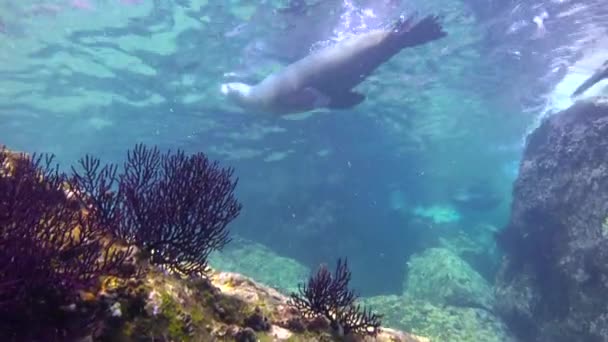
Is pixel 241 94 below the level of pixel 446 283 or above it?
above

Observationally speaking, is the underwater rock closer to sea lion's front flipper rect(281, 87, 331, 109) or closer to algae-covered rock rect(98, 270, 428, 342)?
sea lion's front flipper rect(281, 87, 331, 109)

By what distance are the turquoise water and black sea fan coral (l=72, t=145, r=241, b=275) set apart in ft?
32.4

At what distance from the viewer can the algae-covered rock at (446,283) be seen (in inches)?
625

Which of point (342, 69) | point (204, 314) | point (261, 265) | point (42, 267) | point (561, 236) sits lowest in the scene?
point (204, 314)

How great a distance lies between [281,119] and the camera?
75.0 feet

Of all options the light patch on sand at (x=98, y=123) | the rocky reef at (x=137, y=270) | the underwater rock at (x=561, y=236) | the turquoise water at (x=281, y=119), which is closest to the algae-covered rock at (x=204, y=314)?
the rocky reef at (x=137, y=270)

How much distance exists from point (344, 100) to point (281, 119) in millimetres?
12738

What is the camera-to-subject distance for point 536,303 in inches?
471

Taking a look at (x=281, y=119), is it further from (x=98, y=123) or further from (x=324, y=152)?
(x=98, y=123)

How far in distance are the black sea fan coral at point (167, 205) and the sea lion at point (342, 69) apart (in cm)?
676

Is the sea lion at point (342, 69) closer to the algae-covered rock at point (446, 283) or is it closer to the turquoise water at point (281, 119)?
the turquoise water at point (281, 119)

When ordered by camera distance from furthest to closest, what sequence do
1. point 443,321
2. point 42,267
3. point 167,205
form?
point 443,321 → point 167,205 → point 42,267

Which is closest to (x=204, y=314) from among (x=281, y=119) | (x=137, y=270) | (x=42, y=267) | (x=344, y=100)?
(x=137, y=270)

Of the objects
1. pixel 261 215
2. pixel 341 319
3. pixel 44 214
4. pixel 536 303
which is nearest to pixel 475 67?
pixel 536 303
